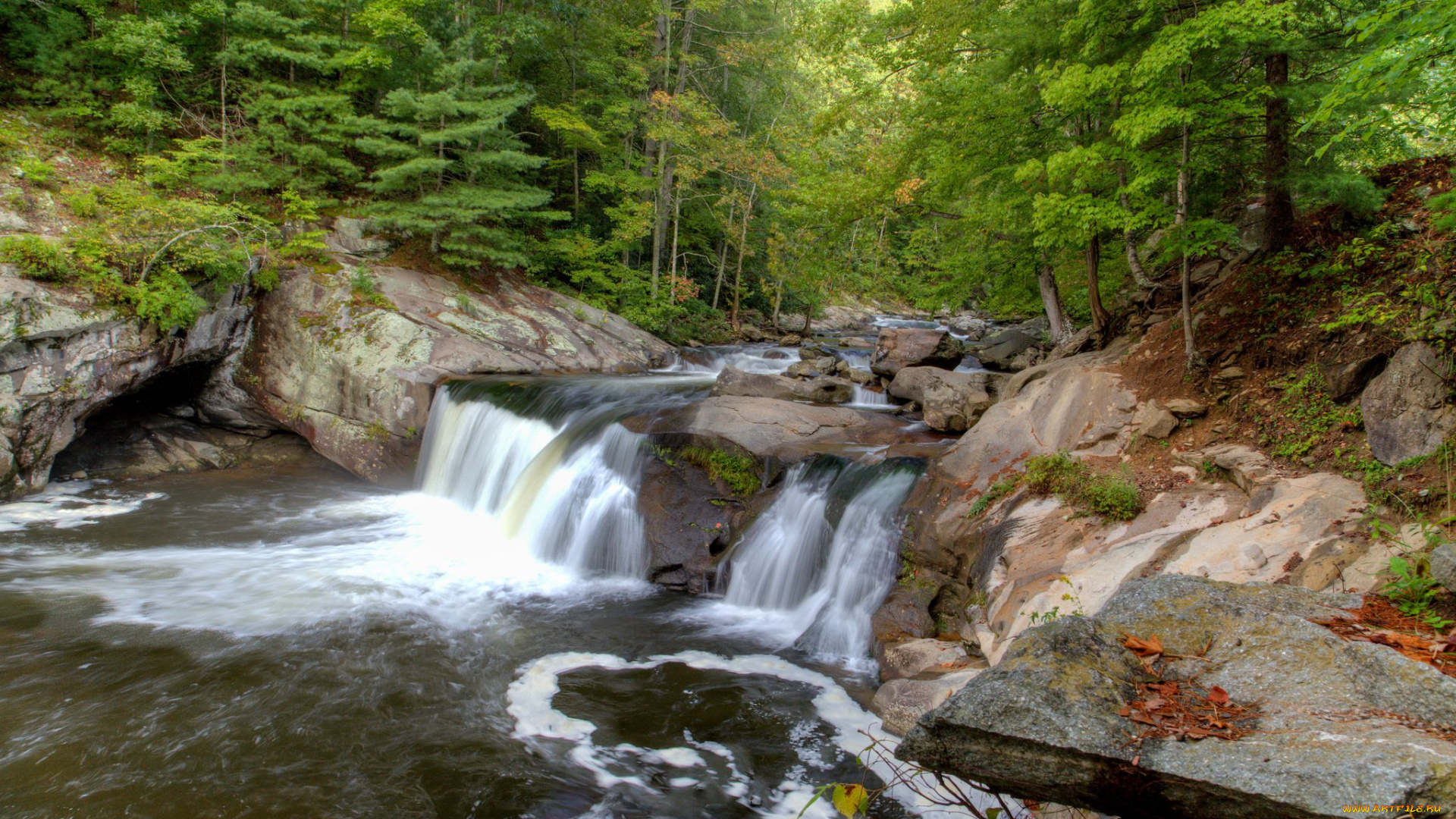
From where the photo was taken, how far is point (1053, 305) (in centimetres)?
1084

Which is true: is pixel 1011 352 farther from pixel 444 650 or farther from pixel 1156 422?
pixel 444 650

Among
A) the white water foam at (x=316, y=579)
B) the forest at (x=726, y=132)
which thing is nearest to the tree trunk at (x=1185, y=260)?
the forest at (x=726, y=132)

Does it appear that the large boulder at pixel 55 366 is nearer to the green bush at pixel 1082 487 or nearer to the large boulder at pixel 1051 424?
the large boulder at pixel 1051 424

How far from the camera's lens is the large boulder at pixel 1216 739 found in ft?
6.75

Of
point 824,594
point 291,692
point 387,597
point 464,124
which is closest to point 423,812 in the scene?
point 291,692

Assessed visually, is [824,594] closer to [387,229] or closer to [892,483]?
[892,483]

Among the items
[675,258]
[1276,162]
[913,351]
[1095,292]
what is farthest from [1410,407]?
[675,258]

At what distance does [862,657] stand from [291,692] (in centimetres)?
497

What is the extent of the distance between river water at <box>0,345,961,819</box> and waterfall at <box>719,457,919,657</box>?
30mm

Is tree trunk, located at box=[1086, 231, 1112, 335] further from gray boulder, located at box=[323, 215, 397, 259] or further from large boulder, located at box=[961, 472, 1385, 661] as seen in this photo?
gray boulder, located at box=[323, 215, 397, 259]

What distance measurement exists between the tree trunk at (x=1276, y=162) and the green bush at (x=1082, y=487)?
3.08 meters

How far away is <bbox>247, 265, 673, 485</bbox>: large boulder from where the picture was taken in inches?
484

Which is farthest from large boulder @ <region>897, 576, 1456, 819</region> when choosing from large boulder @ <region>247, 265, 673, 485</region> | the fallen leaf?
large boulder @ <region>247, 265, 673, 485</region>

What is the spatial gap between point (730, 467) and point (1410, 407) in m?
6.36
